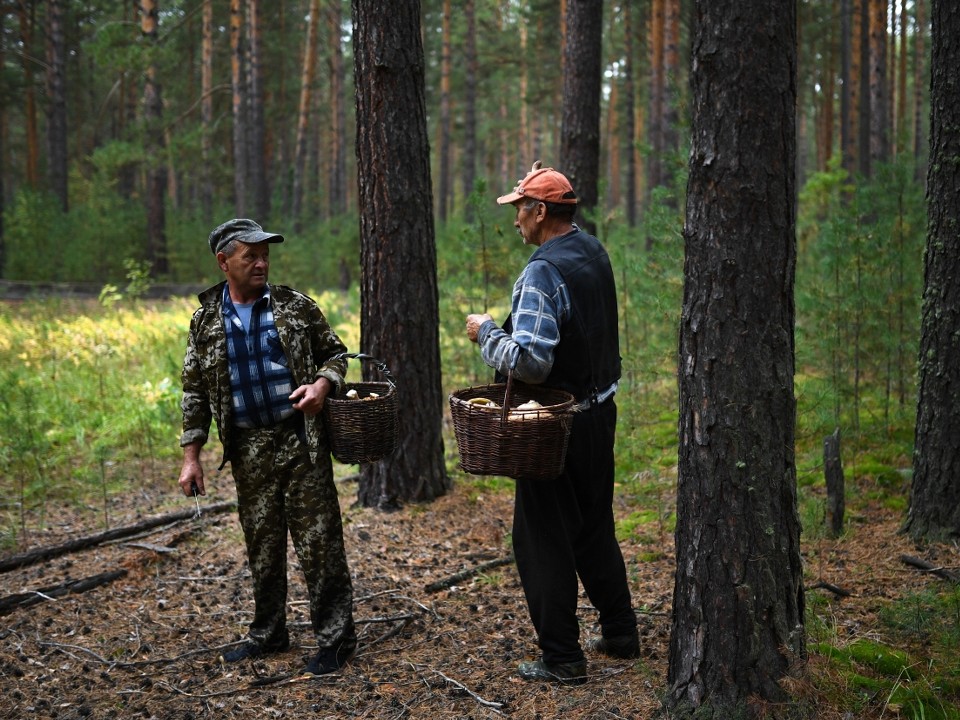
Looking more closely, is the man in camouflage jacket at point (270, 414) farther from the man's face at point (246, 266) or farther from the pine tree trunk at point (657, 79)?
the pine tree trunk at point (657, 79)

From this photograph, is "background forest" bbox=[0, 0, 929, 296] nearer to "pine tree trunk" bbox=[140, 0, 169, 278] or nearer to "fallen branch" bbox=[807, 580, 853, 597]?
"pine tree trunk" bbox=[140, 0, 169, 278]

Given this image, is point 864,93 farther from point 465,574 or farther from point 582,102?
point 465,574

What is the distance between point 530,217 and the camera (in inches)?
154

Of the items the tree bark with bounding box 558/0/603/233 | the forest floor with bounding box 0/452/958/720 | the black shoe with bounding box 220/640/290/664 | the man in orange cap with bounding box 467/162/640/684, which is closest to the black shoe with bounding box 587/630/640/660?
the forest floor with bounding box 0/452/958/720

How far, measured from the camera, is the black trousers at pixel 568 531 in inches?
154

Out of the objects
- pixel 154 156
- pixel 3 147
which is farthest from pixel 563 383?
pixel 3 147

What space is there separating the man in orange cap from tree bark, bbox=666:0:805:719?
0.53 m

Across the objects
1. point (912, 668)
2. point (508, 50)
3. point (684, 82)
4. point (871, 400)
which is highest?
point (508, 50)

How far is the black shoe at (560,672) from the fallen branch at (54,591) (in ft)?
9.94

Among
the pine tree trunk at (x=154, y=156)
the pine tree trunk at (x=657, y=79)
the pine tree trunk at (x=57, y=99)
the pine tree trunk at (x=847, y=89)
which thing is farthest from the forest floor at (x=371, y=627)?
the pine tree trunk at (x=57, y=99)

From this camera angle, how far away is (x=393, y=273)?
21.7 feet

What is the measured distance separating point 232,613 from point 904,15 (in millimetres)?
32731

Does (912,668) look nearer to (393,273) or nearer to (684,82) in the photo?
(393,273)

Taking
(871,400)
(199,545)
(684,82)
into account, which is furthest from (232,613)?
(684,82)
